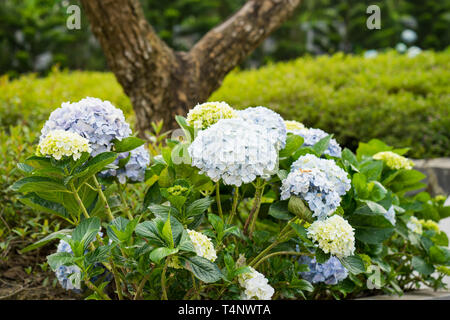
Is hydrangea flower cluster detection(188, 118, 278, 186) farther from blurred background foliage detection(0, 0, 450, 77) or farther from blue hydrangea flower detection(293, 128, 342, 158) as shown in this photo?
blurred background foliage detection(0, 0, 450, 77)

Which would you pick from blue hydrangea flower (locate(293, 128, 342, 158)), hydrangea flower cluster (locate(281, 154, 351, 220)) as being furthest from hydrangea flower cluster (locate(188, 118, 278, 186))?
blue hydrangea flower (locate(293, 128, 342, 158))

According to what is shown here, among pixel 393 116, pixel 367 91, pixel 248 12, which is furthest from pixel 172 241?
pixel 367 91

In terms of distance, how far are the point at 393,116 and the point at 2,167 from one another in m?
2.90

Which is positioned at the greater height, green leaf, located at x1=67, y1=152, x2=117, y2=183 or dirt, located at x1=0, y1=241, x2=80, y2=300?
green leaf, located at x1=67, y1=152, x2=117, y2=183

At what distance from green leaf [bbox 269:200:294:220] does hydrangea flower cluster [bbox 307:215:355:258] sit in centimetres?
13

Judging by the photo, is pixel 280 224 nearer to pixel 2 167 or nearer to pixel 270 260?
pixel 270 260

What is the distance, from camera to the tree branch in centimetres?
342

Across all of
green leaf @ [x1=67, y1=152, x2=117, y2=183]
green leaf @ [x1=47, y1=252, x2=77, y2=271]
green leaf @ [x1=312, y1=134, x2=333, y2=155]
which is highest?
green leaf @ [x1=67, y1=152, x2=117, y2=183]

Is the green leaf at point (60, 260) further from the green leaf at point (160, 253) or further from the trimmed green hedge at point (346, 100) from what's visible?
the trimmed green hedge at point (346, 100)

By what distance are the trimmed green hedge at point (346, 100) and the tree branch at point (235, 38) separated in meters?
0.58

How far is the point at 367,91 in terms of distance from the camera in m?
4.30

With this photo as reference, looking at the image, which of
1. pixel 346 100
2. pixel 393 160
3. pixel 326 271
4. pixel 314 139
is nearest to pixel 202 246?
pixel 326 271

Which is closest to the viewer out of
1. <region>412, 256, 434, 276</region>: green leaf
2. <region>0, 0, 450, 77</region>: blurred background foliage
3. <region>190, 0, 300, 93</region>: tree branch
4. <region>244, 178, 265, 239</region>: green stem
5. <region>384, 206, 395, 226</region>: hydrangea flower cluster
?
<region>244, 178, 265, 239</region>: green stem

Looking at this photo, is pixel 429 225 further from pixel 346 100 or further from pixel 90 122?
pixel 346 100
